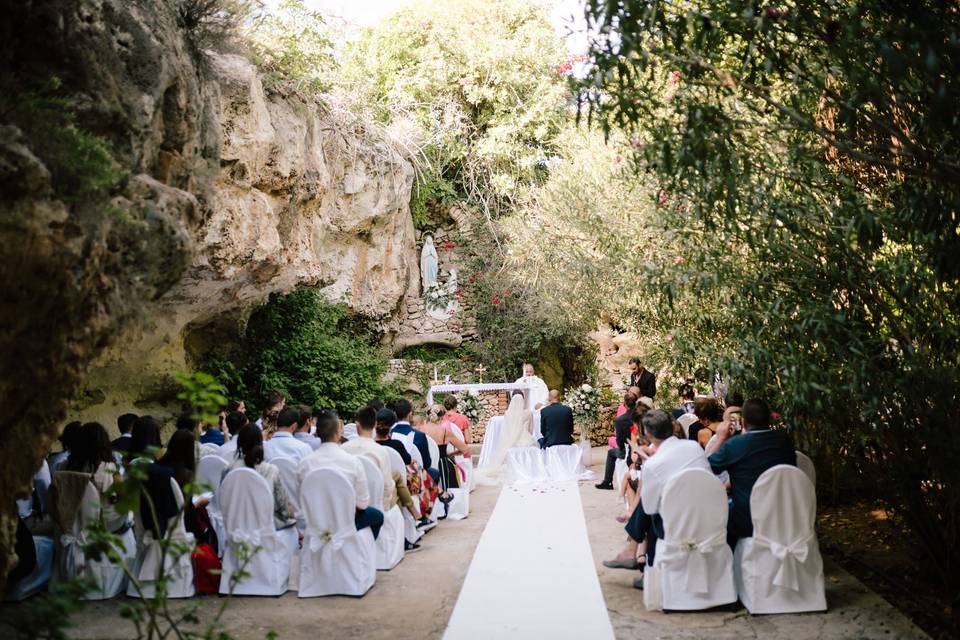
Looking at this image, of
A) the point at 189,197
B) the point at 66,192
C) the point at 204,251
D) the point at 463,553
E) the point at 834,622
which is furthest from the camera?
the point at 204,251

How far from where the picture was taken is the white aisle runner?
5.28 m

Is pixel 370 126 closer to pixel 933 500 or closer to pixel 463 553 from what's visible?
pixel 463 553

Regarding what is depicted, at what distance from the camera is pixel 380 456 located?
682cm

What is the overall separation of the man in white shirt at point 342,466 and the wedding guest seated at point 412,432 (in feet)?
7.31

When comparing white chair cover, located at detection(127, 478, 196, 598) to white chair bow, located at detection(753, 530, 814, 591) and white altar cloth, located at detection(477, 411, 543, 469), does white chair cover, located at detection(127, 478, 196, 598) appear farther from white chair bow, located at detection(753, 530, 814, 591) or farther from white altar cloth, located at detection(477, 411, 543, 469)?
white altar cloth, located at detection(477, 411, 543, 469)

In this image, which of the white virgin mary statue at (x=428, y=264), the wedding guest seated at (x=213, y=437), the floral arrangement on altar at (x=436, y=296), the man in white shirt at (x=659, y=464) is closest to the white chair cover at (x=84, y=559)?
the wedding guest seated at (x=213, y=437)

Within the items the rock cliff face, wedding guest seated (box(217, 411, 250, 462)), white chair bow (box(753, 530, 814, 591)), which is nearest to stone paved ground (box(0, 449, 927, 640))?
white chair bow (box(753, 530, 814, 591))

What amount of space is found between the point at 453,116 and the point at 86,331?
1684cm

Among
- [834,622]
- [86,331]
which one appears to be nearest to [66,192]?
[86,331]

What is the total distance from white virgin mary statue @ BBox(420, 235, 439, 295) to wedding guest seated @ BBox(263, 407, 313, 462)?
13534 mm

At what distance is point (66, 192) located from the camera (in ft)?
11.4

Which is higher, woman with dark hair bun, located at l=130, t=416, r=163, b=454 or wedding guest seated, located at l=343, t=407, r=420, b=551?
woman with dark hair bun, located at l=130, t=416, r=163, b=454

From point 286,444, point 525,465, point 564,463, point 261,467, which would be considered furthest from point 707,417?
point 525,465

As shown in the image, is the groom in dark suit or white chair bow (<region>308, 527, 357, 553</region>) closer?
white chair bow (<region>308, 527, 357, 553</region>)
